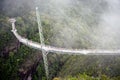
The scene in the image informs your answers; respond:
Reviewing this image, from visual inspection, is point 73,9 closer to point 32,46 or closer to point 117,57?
point 32,46

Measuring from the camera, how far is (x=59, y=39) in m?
106

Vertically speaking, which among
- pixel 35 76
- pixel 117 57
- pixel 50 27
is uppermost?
pixel 50 27

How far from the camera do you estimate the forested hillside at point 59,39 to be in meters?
85.7

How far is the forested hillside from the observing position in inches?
3374

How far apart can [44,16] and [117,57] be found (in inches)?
1668

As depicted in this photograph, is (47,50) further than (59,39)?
No

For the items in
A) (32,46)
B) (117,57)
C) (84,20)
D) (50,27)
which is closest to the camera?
(117,57)

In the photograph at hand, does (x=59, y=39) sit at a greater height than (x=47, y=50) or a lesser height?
greater

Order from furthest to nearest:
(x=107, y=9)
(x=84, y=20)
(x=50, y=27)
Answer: (x=107, y=9), (x=84, y=20), (x=50, y=27)

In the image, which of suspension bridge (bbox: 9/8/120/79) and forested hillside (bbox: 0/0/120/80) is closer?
forested hillside (bbox: 0/0/120/80)

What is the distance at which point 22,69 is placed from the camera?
9956 centimetres

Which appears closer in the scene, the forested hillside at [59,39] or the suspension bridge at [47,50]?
the forested hillside at [59,39]

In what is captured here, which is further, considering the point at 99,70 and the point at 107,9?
the point at 107,9

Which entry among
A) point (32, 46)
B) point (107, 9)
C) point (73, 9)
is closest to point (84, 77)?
point (32, 46)
